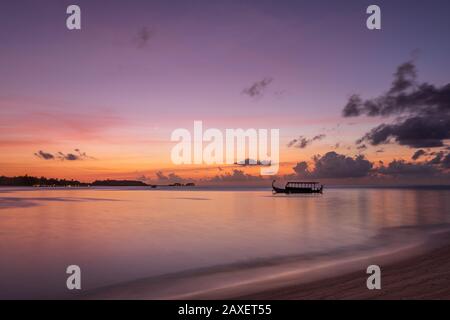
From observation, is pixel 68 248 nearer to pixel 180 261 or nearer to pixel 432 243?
pixel 180 261

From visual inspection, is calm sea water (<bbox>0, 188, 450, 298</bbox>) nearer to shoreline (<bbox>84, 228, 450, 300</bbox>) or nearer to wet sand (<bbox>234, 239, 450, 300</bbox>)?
shoreline (<bbox>84, 228, 450, 300</bbox>)

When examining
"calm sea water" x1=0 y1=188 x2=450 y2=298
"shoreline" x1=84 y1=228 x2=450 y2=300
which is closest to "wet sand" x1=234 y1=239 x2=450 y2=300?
"shoreline" x1=84 y1=228 x2=450 y2=300

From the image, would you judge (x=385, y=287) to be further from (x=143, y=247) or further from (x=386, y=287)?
(x=143, y=247)

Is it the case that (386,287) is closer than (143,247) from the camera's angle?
Yes

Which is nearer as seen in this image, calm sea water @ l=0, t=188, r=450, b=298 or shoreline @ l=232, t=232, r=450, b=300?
shoreline @ l=232, t=232, r=450, b=300

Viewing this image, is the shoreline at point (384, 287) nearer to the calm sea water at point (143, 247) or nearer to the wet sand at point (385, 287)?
the wet sand at point (385, 287)

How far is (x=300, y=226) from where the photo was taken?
30250mm

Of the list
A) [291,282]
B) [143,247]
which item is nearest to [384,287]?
[291,282]

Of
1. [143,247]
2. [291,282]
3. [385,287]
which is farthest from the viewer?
[143,247]

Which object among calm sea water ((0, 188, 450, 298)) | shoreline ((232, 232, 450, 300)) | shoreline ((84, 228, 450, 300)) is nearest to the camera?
shoreline ((232, 232, 450, 300))

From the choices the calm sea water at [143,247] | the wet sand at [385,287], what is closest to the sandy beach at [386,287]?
the wet sand at [385,287]

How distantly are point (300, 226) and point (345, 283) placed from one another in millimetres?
19899

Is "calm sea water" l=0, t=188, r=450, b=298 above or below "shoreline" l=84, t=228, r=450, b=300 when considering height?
below
